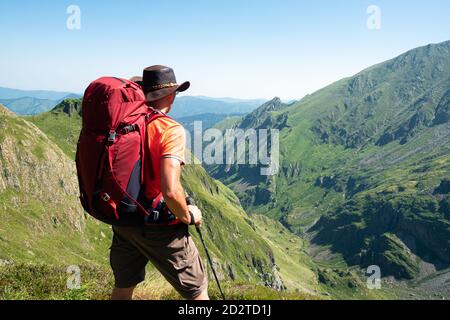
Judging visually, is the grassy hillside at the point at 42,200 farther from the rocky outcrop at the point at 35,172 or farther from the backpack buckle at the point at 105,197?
the backpack buckle at the point at 105,197

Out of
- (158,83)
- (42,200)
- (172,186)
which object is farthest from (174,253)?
(42,200)

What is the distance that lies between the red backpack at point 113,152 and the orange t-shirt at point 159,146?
0.32 ft

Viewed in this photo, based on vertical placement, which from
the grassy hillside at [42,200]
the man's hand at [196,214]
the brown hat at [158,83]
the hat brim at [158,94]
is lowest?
the grassy hillside at [42,200]

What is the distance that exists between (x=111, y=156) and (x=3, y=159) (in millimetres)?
112243

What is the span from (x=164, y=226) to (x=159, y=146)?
1302 mm

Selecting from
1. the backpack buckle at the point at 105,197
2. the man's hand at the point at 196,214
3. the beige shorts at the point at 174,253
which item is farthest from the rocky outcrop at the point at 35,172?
the man's hand at the point at 196,214

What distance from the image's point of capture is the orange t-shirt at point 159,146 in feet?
19.9

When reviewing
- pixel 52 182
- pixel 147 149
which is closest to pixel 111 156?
pixel 147 149

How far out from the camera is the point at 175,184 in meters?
5.92

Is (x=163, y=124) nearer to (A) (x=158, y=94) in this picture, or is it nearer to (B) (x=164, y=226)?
(A) (x=158, y=94)

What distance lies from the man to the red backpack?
0.20m

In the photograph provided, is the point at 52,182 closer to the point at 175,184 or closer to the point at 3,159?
the point at 3,159

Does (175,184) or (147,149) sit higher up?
(147,149)

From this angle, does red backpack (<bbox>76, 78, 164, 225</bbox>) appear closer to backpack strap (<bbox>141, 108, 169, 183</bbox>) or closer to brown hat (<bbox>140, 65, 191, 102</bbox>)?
backpack strap (<bbox>141, 108, 169, 183</bbox>)
